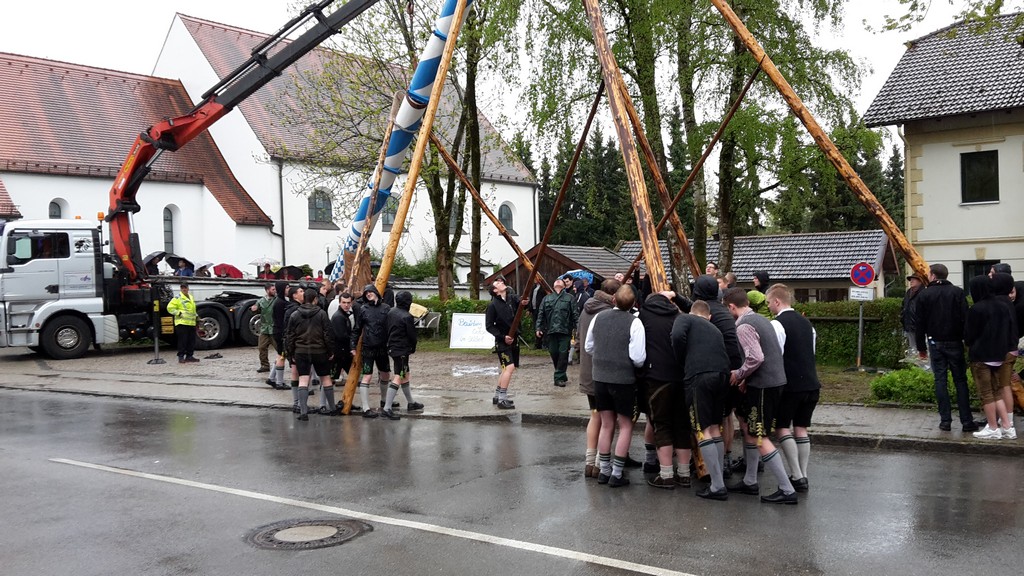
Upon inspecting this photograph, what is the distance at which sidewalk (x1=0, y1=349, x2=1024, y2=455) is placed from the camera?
9.49 metres

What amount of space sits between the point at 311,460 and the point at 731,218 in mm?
15409

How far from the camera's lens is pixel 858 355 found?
52.0 feet

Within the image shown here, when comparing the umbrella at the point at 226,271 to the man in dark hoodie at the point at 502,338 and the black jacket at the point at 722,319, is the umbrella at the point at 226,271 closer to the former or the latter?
the man in dark hoodie at the point at 502,338

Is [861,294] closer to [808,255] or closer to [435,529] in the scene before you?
[435,529]

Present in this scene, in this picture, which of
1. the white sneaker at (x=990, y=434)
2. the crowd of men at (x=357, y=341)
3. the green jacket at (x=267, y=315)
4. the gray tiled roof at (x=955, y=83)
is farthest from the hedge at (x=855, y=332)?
the green jacket at (x=267, y=315)

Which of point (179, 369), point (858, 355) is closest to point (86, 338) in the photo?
point (179, 369)

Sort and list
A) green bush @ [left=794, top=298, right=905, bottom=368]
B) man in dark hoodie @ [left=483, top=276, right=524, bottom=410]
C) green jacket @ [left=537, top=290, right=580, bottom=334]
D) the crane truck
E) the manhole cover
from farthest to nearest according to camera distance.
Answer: the crane truck → green bush @ [left=794, top=298, right=905, bottom=368] → green jacket @ [left=537, top=290, right=580, bottom=334] → man in dark hoodie @ [left=483, top=276, right=524, bottom=410] → the manhole cover

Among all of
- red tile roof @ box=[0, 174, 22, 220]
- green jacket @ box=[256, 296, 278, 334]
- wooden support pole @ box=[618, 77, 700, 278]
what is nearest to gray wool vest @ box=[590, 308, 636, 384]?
wooden support pole @ box=[618, 77, 700, 278]

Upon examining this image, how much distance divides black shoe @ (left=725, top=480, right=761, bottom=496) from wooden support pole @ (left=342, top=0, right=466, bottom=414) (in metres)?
6.14

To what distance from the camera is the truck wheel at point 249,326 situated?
80.4 ft

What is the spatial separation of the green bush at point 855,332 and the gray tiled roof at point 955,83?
884 centimetres

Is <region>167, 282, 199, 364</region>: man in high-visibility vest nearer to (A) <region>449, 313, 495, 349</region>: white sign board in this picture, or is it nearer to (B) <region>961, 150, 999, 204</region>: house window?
(A) <region>449, 313, 495, 349</region>: white sign board

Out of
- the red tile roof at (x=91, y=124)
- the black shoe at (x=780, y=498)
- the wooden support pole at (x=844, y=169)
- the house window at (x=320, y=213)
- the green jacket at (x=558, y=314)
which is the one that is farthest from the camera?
the house window at (x=320, y=213)

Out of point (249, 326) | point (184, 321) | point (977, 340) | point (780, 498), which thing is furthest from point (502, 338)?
point (249, 326)
